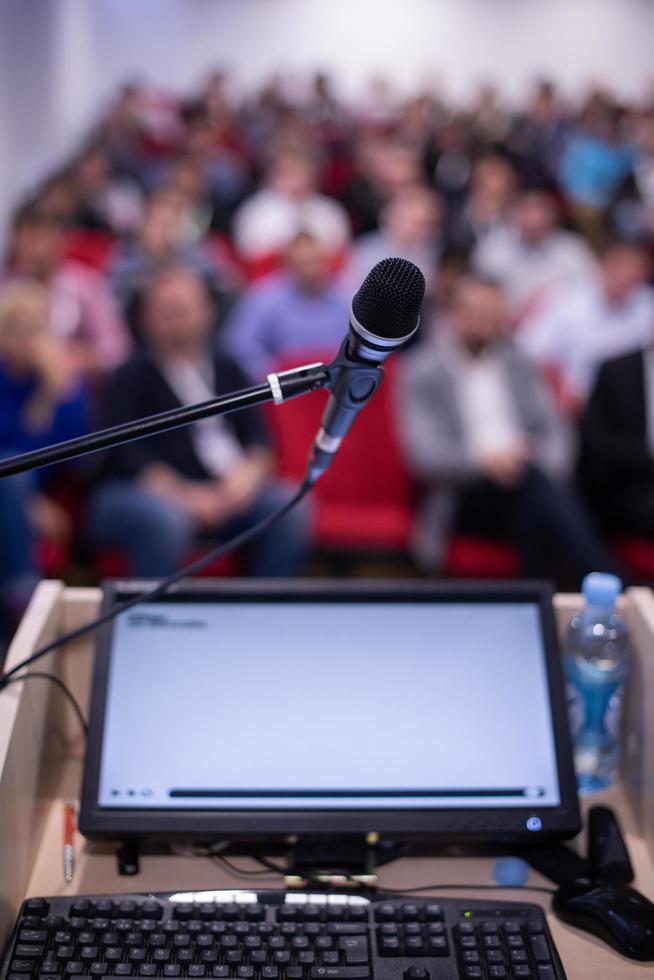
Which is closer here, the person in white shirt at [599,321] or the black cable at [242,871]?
the black cable at [242,871]

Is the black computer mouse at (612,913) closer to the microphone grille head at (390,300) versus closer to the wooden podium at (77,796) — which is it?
the wooden podium at (77,796)

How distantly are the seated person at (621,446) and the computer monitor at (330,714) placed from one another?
1.61 metres

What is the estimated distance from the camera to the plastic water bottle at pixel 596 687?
1.16 meters

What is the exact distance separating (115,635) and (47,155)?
4831 millimetres

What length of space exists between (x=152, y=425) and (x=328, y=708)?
1.38 ft

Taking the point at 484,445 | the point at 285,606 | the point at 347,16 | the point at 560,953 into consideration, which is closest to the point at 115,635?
the point at 285,606

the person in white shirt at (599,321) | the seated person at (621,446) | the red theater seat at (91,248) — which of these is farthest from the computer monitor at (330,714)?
the red theater seat at (91,248)

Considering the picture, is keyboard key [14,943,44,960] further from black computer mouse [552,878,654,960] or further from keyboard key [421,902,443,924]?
black computer mouse [552,878,654,960]

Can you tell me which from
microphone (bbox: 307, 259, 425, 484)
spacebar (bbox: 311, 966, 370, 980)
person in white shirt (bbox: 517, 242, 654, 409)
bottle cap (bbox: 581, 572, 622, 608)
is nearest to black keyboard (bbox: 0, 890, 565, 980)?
spacebar (bbox: 311, 966, 370, 980)

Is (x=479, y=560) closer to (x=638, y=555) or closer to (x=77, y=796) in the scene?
(x=638, y=555)

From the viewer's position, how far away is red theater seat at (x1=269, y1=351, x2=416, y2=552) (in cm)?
258

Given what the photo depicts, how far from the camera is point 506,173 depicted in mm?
5461

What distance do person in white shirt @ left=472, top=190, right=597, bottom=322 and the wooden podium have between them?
3.74 metres

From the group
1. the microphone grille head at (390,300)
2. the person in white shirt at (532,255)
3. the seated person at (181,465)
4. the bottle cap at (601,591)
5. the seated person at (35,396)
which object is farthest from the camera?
the person in white shirt at (532,255)
